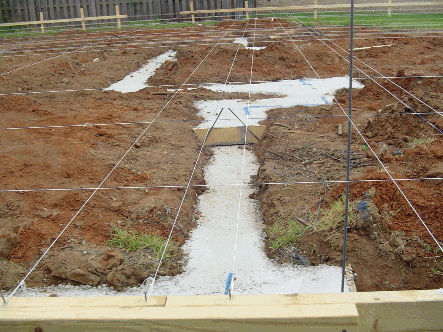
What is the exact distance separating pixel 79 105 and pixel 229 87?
113 inches

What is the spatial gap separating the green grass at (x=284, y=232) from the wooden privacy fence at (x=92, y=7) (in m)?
15.3

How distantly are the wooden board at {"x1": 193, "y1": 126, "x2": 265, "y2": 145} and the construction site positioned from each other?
15mm

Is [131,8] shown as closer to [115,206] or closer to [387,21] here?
[387,21]

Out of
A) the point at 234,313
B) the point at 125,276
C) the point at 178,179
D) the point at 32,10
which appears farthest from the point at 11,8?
the point at 234,313

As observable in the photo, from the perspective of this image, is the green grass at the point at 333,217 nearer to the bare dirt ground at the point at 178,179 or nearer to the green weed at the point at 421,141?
the bare dirt ground at the point at 178,179

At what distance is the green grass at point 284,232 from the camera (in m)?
3.94

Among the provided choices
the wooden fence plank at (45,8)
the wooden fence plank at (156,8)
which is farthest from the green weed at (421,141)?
the wooden fence plank at (45,8)

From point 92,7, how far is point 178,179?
49.6 feet

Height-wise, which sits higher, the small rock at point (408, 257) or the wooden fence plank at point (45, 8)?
the wooden fence plank at point (45, 8)

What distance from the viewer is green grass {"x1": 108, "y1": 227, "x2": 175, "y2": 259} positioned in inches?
153

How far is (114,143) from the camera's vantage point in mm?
Answer: 5973

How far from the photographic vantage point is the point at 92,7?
707 inches

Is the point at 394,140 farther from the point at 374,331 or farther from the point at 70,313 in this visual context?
the point at 70,313

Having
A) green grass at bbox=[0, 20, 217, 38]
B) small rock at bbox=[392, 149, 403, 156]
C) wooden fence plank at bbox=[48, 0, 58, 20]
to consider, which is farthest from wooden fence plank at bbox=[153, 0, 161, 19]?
small rock at bbox=[392, 149, 403, 156]
